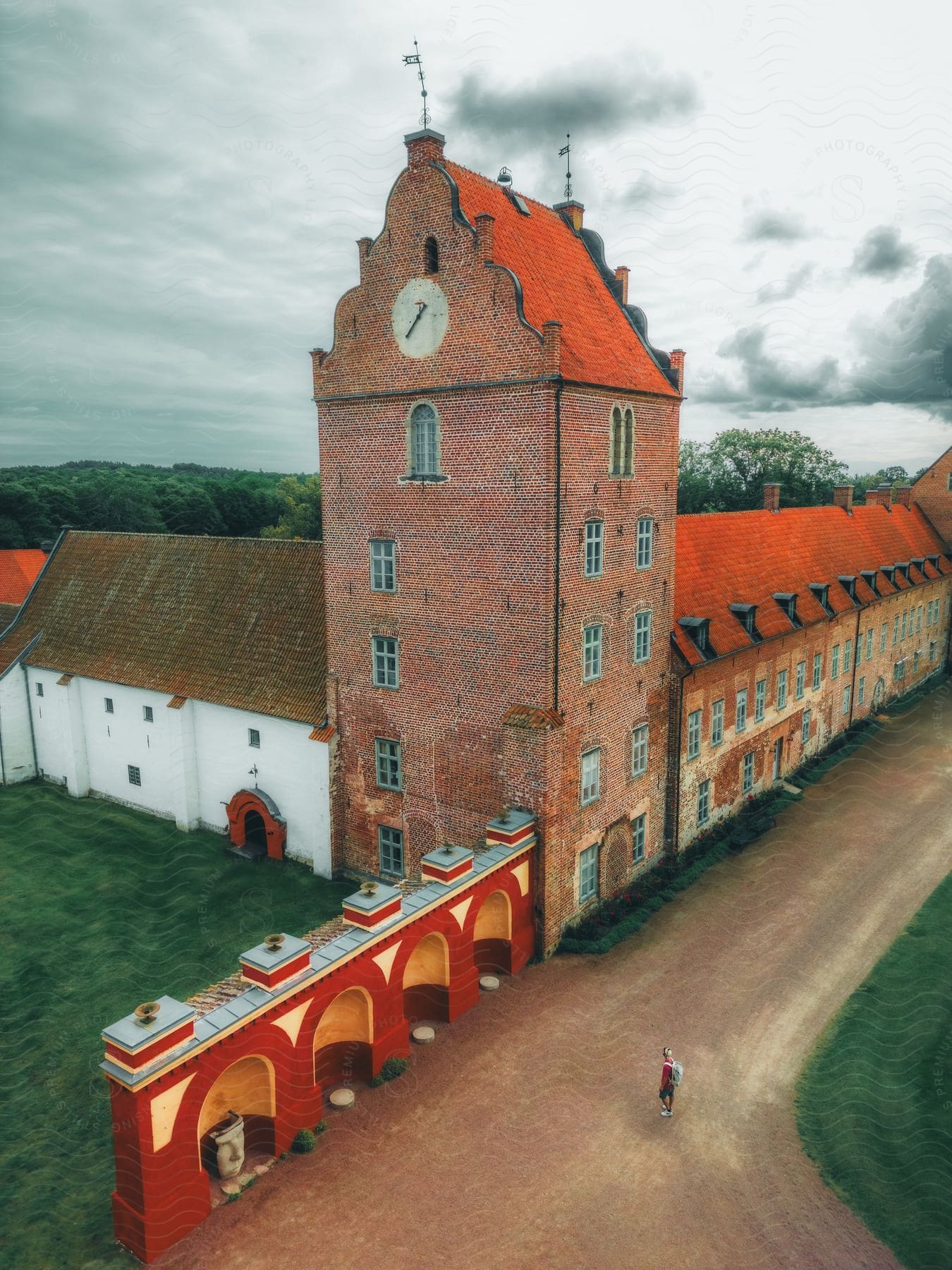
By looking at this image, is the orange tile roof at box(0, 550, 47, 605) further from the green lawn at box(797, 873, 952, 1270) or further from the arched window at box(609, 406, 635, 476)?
the green lawn at box(797, 873, 952, 1270)

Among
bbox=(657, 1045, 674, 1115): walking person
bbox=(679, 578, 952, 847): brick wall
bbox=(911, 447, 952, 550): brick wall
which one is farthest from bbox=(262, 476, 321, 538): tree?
bbox=(657, 1045, 674, 1115): walking person

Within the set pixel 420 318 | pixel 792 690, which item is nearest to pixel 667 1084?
pixel 420 318

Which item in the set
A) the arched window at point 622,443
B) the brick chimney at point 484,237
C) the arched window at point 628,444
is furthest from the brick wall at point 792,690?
the brick chimney at point 484,237

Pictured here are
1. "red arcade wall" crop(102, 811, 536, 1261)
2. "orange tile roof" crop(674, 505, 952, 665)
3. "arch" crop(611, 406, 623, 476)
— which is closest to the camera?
"red arcade wall" crop(102, 811, 536, 1261)

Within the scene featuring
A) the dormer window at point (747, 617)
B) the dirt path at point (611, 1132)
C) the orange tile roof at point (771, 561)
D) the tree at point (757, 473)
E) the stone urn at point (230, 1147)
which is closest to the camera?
the dirt path at point (611, 1132)

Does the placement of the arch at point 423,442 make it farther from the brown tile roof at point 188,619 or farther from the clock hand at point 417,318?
the brown tile roof at point 188,619

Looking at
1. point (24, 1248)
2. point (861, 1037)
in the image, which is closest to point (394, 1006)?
point (24, 1248)
